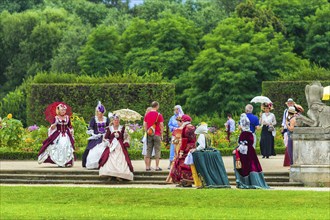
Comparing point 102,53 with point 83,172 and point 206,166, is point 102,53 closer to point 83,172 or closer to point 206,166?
point 83,172

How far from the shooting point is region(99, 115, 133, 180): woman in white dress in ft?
94.5

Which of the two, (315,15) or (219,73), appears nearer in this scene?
(219,73)

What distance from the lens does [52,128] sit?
1246 inches

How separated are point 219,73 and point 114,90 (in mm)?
15236

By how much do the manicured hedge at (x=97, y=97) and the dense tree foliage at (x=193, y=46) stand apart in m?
5.74

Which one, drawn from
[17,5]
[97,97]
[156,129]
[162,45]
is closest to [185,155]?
[156,129]

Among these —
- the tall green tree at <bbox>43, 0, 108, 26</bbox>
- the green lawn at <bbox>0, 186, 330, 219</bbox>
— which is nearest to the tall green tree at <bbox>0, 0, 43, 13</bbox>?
the tall green tree at <bbox>43, 0, 108, 26</bbox>

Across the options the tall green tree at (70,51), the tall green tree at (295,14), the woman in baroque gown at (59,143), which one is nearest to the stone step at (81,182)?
the woman in baroque gown at (59,143)

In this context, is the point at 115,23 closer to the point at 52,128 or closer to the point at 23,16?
the point at 23,16

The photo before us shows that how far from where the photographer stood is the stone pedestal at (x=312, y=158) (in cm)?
2806

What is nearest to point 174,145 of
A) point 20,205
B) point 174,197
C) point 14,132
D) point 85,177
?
point 85,177

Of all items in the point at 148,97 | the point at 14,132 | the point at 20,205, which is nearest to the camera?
the point at 20,205

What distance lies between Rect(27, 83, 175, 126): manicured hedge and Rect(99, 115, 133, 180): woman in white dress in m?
22.0

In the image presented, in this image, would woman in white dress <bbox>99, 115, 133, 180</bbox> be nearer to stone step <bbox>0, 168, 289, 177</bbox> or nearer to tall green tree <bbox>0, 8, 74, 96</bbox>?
stone step <bbox>0, 168, 289, 177</bbox>
